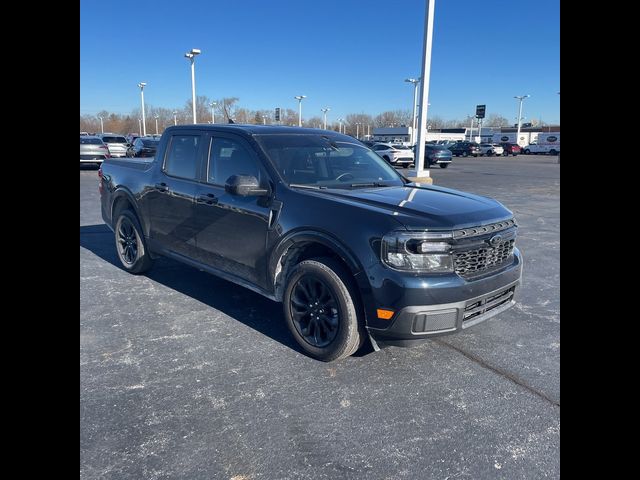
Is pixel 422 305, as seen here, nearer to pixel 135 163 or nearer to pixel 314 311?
pixel 314 311

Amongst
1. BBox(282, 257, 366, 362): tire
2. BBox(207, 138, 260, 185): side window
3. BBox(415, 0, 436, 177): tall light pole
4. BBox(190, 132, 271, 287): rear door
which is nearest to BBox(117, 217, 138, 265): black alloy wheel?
BBox(190, 132, 271, 287): rear door

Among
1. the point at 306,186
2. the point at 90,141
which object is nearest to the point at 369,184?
the point at 306,186

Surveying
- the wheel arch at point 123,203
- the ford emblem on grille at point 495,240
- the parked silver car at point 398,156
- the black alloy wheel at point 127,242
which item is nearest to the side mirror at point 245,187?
the ford emblem on grille at point 495,240

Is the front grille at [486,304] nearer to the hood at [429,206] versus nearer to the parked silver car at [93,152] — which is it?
the hood at [429,206]

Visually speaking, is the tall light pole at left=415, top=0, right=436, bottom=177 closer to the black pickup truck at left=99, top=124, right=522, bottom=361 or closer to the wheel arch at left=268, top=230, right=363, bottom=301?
the black pickup truck at left=99, top=124, right=522, bottom=361

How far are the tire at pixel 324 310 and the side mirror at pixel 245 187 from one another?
72 centimetres

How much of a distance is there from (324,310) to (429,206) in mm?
1106

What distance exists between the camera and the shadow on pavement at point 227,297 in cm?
428

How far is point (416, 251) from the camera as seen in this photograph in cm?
316

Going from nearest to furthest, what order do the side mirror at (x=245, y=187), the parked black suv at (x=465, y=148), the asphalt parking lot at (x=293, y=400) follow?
the asphalt parking lot at (x=293, y=400)
the side mirror at (x=245, y=187)
the parked black suv at (x=465, y=148)

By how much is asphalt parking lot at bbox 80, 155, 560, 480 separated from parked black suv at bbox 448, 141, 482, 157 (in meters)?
49.2
